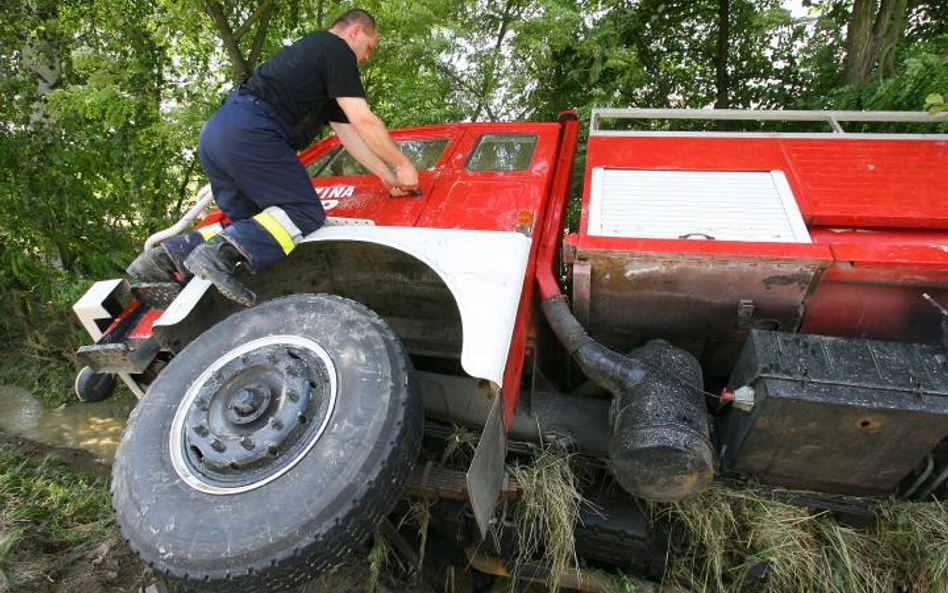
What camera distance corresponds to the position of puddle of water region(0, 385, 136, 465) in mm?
4375

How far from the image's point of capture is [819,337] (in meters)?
2.04

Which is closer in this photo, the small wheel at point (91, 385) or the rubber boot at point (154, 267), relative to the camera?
the rubber boot at point (154, 267)

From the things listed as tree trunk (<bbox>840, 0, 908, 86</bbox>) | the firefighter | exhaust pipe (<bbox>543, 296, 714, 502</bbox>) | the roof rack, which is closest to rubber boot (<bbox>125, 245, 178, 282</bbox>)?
the firefighter

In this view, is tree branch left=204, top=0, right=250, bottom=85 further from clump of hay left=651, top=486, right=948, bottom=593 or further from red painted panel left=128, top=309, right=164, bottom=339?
clump of hay left=651, top=486, right=948, bottom=593

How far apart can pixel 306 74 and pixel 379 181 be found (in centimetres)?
65

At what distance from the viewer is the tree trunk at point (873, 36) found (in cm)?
422

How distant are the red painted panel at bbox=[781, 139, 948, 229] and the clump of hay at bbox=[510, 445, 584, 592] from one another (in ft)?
4.94

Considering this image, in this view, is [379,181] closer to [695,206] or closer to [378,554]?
[695,206]

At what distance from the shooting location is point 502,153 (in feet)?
10.2

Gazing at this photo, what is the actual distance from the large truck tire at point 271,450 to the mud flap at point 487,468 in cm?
28

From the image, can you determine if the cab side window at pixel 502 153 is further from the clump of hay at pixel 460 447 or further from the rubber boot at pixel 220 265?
the clump of hay at pixel 460 447

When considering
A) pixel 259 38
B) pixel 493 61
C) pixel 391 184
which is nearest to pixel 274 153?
pixel 391 184

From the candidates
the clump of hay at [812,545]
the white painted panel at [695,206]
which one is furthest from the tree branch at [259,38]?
the clump of hay at [812,545]

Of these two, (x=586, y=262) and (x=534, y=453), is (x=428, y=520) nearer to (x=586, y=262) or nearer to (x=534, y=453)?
(x=534, y=453)
